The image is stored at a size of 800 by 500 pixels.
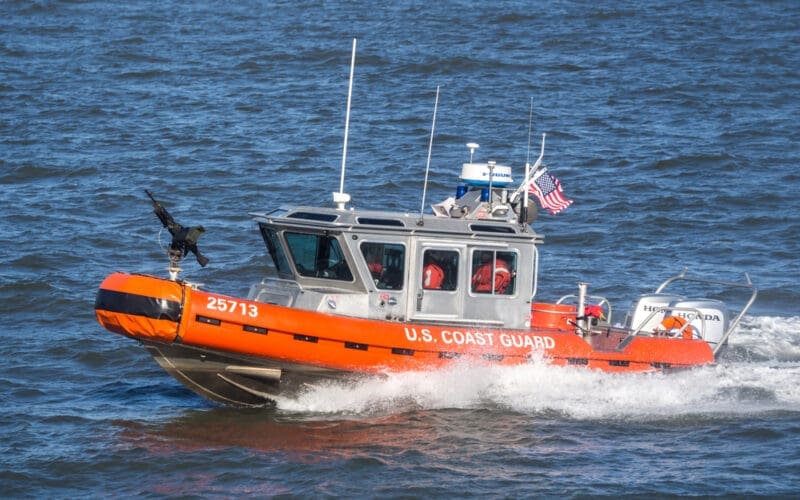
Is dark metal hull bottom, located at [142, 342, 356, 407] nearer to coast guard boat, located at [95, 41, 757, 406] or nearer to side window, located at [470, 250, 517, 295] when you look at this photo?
coast guard boat, located at [95, 41, 757, 406]

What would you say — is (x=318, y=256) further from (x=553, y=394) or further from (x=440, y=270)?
(x=553, y=394)

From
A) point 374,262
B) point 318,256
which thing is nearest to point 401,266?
point 374,262

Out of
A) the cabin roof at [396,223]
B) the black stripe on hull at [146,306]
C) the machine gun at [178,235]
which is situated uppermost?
the cabin roof at [396,223]

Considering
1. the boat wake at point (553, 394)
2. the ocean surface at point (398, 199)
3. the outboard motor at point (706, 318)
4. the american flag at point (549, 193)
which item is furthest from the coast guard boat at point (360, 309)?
the outboard motor at point (706, 318)

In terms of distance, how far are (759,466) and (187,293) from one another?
578 cm

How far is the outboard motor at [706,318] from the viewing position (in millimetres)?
14641

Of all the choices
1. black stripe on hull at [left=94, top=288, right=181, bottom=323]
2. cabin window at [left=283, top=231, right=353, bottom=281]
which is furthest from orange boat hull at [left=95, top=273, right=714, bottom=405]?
cabin window at [left=283, top=231, right=353, bottom=281]

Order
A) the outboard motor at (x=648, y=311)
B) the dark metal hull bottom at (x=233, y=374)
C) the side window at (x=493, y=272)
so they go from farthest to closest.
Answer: the outboard motor at (x=648, y=311), the side window at (x=493, y=272), the dark metal hull bottom at (x=233, y=374)

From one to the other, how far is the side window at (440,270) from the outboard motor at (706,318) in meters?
3.01

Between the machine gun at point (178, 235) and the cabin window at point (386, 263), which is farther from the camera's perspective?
the cabin window at point (386, 263)

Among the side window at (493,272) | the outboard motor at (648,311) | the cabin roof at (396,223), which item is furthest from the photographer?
the outboard motor at (648,311)

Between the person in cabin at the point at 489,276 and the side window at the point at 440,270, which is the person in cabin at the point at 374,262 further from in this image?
the person in cabin at the point at 489,276

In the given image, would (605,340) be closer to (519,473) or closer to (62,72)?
(519,473)

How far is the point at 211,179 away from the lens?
24.3m
